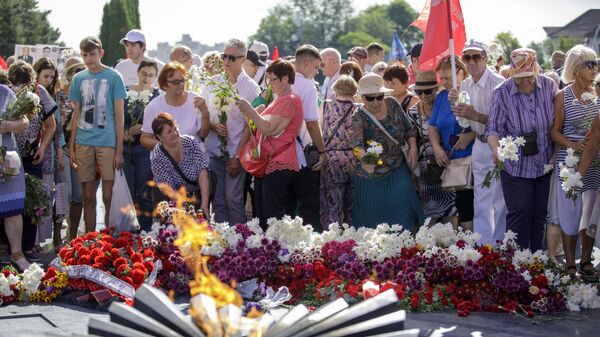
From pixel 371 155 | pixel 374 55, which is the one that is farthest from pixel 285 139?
pixel 374 55

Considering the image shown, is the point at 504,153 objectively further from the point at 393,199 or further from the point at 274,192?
the point at 274,192

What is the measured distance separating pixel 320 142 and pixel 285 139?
465 millimetres

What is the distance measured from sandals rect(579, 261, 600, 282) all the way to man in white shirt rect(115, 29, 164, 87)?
569 centimetres

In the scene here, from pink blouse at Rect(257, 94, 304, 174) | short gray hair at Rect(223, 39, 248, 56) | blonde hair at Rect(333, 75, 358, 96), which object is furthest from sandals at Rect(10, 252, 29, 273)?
blonde hair at Rect(333, 75, 358, 96)

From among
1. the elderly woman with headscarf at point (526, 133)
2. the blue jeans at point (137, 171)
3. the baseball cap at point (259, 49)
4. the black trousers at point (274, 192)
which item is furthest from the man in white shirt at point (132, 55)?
the elderly woman with headscarf at point (526, 133)

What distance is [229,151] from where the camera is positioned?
36.0ft

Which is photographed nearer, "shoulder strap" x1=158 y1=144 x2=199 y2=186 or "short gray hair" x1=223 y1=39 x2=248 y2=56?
"shoulder strap" x1=158 y1=144 x2=199 y2=186

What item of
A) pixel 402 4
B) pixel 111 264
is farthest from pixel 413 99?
pixel 402 4

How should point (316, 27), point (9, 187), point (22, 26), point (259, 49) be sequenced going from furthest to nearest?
point (316, 27) → point (22, 26) → point (259, 49) → point (9, 187)

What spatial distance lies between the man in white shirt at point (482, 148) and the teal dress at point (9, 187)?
4.12 m

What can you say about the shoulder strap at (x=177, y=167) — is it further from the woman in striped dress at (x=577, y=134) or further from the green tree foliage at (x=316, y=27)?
the green tree foliage at (x=316, y=27)

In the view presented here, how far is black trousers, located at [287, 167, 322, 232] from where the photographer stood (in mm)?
10562

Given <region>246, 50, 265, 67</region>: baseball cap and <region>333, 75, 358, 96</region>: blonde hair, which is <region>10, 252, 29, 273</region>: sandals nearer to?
<region>333, 75, 358, 96</region>: blonde hair

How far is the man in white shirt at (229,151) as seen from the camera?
10906mm
